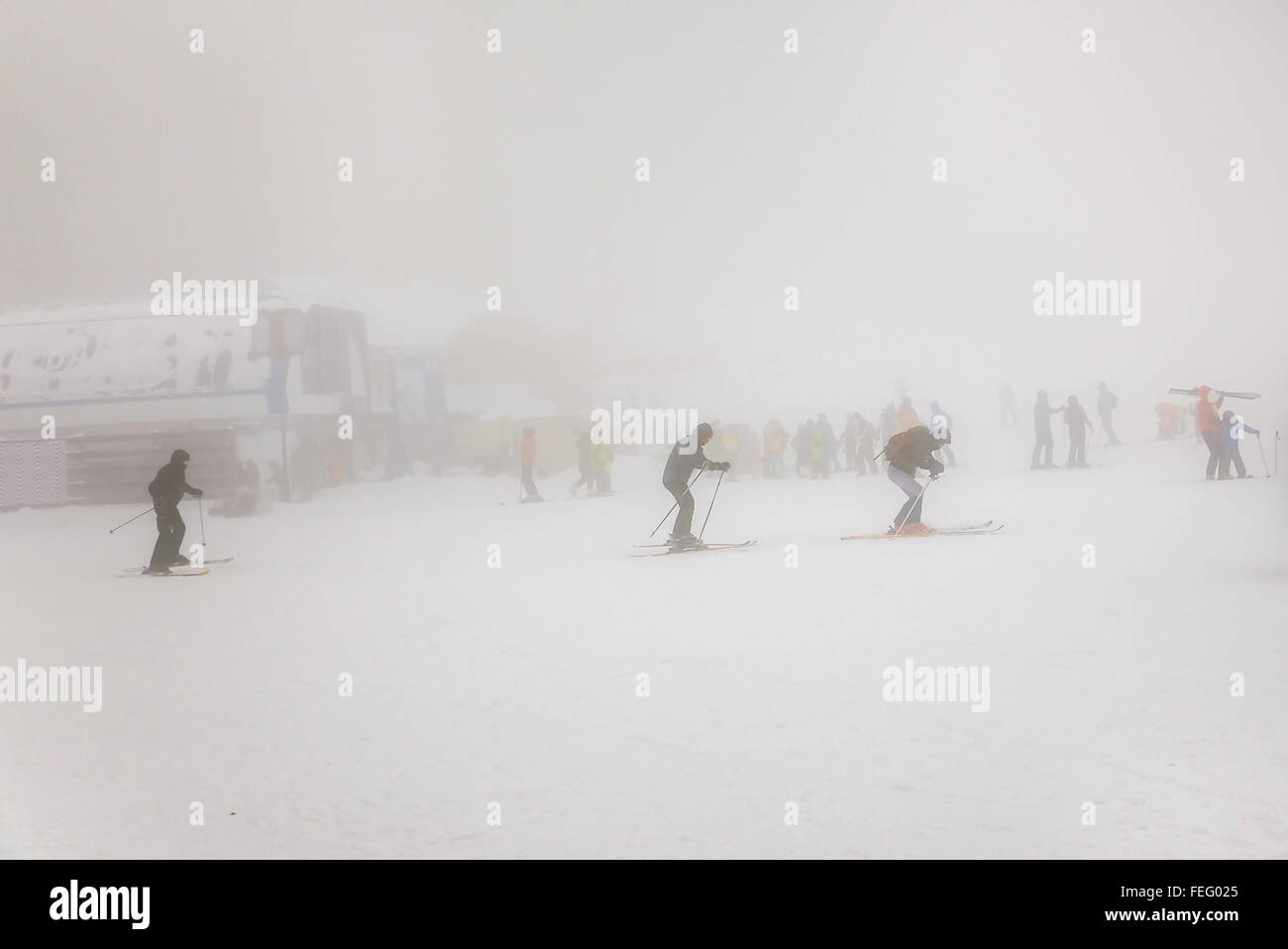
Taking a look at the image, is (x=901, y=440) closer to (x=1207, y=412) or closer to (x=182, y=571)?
(x=1207, y=412)

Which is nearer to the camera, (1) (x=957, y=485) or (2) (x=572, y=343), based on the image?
(1) (x=957, y=485)

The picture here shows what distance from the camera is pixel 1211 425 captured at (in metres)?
9.59

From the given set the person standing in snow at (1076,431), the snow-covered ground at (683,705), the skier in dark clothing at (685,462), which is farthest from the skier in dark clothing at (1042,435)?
the skier in dark clothing at (685,462)

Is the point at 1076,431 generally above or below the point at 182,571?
above

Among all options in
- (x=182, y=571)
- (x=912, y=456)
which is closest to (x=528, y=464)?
(x=182, y=571)

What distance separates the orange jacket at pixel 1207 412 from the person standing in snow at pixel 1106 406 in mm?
3983

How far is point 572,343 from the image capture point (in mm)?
12312

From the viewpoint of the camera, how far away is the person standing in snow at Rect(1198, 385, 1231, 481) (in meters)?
9.34

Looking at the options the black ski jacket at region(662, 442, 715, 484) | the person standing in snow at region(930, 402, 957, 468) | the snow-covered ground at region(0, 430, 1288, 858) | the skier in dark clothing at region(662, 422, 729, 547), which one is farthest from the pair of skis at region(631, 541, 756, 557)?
the person standing in snow at region(930, 402, 957, 468)

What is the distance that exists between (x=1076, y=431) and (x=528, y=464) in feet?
22.9

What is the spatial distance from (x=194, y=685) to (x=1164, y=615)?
488 centimetres

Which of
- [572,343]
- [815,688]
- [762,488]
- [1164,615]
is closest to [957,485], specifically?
[762,488]

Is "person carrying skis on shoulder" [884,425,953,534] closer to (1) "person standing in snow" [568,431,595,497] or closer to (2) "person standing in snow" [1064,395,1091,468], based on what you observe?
(1) "person standing in snow" [568,431,595,497]

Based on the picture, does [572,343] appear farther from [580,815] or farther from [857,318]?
[580,815]
